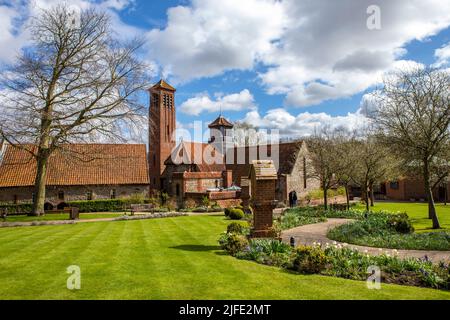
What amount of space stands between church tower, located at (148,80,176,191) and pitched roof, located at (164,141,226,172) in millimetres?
1742

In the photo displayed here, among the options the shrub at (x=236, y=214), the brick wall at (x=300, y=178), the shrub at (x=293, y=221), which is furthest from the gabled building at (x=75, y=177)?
the shrub at (x=293, y=221)

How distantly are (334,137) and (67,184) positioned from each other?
27237mm

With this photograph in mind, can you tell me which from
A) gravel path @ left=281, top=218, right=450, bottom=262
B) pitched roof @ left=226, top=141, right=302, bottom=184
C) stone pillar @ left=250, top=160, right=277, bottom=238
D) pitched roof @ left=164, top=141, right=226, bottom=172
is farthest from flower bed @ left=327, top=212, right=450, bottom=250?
pitched roof @ left=164, top=141, right=226, bottom=172

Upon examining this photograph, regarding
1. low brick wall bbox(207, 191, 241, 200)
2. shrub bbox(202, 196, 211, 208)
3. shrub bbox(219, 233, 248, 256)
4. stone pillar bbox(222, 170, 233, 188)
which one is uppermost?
stone pillar bbox(222, 170, 233, 188)

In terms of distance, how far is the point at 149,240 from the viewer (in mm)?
13398

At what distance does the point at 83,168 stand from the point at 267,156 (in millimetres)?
21139

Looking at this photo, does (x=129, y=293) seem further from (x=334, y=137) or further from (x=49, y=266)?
(x=334, y=137)

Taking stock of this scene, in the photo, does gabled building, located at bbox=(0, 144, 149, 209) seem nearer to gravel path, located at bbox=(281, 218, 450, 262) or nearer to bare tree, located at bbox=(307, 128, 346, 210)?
bare tree, located at bbox=(307, 128, 346, 210)

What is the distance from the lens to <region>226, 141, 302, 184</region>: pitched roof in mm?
36938

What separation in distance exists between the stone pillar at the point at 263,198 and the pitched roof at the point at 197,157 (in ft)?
90.4

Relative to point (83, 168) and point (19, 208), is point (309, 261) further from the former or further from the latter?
point (83, 168)

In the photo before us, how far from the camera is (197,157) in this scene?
135 feet

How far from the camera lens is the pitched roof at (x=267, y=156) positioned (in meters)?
36.9

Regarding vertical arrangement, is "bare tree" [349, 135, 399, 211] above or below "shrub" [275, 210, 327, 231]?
above
